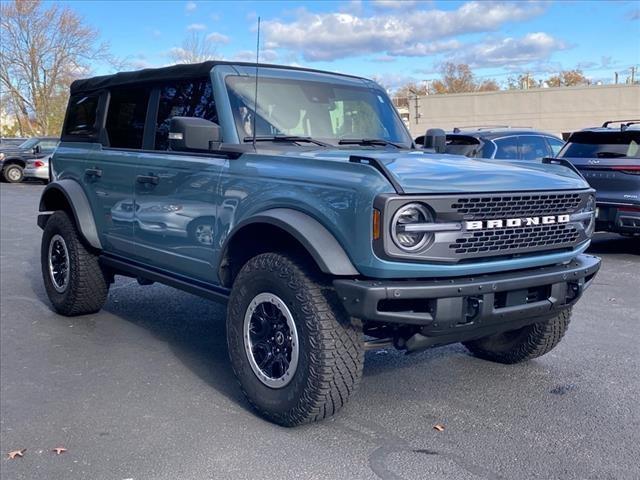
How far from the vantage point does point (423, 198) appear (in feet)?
11.6

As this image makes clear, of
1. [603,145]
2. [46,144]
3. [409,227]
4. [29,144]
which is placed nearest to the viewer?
[409,227]

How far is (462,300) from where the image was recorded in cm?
364

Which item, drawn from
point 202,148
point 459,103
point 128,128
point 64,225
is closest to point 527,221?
point 202,148

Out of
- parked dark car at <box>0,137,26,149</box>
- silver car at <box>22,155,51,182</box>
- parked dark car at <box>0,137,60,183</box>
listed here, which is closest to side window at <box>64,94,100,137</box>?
silver car at <box>22,155,51,182</box>

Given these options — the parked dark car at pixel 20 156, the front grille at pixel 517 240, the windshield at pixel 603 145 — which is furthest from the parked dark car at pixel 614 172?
the parked dark car at pixel 20 156

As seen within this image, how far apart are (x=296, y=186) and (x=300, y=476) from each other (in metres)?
1.52

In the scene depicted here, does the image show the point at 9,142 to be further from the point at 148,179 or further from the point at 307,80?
the point at 307,80

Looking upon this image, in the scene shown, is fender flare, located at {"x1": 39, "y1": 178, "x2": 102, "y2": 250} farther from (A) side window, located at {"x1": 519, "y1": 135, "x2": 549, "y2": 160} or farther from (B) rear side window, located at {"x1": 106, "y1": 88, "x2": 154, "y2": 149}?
(A) side window, located at {"x1": 519, "y1": 135, "x2": 549, "y2": 160}

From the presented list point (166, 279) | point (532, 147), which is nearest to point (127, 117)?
point (166, 279)

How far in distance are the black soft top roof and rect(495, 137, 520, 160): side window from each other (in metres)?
5.15

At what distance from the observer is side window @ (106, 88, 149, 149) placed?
5.73 metres

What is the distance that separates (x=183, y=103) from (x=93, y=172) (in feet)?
4.32

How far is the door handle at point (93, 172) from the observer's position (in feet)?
19.6

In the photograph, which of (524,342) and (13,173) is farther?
(13,173)
